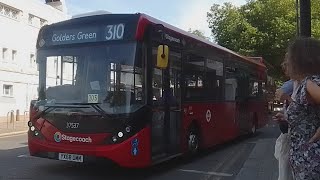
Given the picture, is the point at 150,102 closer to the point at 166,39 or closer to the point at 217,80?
the point at 166,39

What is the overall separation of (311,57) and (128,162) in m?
5.11

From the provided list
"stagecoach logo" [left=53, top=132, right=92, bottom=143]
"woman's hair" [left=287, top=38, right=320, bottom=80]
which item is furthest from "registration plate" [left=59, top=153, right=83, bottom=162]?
"woman's hair" [left=287, top=38, right=320, bottom=80]

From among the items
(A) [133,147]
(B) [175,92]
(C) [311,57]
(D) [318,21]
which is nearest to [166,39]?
(B) [175,92]

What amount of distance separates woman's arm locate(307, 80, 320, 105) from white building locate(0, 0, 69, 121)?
26565 millimetres

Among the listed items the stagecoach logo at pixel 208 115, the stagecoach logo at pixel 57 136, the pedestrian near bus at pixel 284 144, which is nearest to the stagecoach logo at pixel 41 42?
the stagecoach logo at pixel 57 136

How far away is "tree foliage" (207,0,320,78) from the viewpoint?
3347cm

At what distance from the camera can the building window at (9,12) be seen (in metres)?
30.3

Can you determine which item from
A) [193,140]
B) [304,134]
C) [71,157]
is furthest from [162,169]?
[304,134]

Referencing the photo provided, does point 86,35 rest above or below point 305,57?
above

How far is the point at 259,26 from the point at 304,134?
3274 centimetres

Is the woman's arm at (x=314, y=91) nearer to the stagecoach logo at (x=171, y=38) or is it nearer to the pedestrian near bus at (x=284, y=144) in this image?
the pedestrian near bus at (x=284, y=144)

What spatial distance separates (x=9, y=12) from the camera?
3131 cm

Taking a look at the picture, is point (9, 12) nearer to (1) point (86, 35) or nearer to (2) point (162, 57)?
(1) point (86, 35)

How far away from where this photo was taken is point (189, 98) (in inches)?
421
